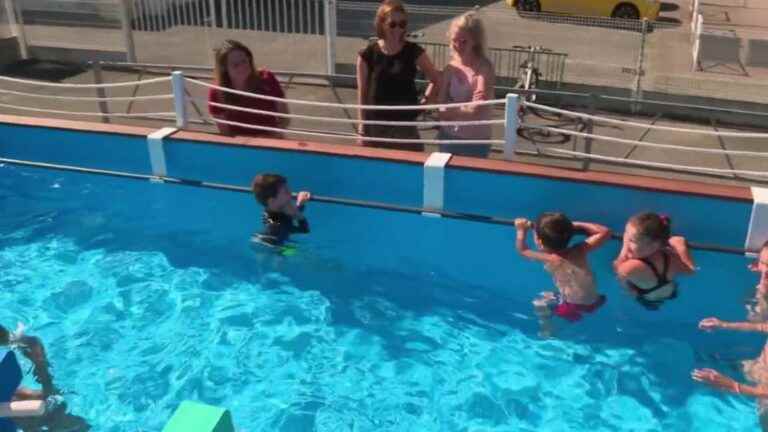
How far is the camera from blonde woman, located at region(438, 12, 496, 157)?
5.59 metres

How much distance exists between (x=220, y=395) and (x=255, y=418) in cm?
33

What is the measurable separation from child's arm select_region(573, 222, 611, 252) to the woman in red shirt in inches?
105

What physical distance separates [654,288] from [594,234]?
0.62 metres

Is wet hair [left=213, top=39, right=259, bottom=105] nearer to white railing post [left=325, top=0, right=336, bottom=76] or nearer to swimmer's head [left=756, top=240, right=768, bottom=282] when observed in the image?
swimmer's head [left=756, top=240, right=768, bottom=282]

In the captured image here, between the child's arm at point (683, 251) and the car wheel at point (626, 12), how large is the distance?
14642mm

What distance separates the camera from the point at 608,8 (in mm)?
18609

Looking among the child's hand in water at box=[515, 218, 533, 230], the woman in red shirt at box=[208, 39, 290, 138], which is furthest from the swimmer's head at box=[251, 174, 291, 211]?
the child's hand in water at box=[515, 218, 533, 230]

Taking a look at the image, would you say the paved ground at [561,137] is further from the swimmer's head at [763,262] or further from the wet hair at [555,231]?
the swimmer's head at [763,262]

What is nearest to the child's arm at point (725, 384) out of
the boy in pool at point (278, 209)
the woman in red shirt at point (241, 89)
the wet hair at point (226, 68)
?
the boy in pool at point (278, 209)

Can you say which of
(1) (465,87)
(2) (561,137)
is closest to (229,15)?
(2) (561,137)

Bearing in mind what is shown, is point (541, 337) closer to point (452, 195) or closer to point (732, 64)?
point (452, 195)

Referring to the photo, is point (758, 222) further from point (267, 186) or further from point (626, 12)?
point (626, 12)

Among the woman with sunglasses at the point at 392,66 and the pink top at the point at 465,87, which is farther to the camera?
the pink top at the point at 465,87

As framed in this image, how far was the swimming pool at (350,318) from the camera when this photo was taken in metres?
4.96
